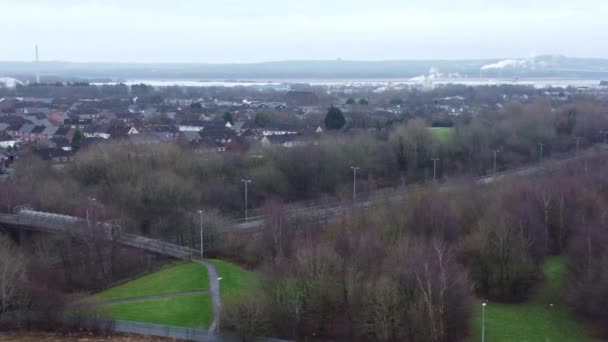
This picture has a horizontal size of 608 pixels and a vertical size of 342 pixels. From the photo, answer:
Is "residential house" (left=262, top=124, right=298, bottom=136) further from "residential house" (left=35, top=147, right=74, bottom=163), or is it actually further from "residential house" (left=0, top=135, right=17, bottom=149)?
"residential house" (left=0, top=135, right=17, bottom=149)

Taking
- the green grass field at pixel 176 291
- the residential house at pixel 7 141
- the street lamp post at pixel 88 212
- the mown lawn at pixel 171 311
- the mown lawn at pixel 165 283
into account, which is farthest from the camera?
the residential house at pixel 7 141

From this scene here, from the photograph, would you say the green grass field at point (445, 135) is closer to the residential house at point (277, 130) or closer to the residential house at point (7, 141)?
the residential house at point (277, 130)

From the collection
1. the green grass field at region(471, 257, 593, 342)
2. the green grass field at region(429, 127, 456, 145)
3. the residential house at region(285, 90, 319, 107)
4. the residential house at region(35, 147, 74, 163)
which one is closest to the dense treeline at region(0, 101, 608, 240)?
the green grass field at region(429, 127, 456, 145)

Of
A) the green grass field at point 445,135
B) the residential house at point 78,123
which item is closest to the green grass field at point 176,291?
the green grass field at point 445,135

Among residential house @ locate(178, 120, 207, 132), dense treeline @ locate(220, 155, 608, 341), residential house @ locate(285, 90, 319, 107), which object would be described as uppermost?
residential house @ locate(285, 90, 319, 107)

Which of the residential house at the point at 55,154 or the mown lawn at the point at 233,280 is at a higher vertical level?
the residential house at the point at 55,154

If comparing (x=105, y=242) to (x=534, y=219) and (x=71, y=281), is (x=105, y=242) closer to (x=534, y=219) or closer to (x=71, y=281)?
(x=71, y=281)

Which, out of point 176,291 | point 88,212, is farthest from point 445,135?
point 176,291
